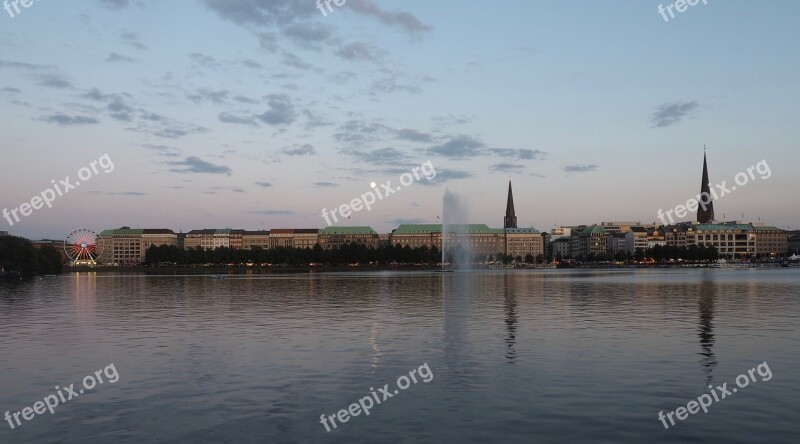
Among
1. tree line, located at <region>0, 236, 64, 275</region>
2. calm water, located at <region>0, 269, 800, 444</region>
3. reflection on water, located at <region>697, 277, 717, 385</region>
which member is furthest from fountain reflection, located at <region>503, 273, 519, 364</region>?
tree line, located at <region>0, 236, 64, 275</region>

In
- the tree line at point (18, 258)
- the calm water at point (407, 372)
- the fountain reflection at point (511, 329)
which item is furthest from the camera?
the tree line at point (18, 258)

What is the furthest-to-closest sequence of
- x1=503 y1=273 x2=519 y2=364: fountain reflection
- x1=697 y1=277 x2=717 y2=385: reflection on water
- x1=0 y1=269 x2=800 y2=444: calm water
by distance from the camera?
x1=503 y1=273 x2=519 y2=364: fountain reflection
x1=697 y1=277 x2=717 y2=385: reflection on water
x1=0 y1=269 x2=800 y2=444: calm water

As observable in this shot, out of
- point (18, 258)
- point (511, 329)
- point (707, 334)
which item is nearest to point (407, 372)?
point (511, 329)

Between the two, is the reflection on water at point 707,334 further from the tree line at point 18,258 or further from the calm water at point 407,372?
the tree line at point 18,258

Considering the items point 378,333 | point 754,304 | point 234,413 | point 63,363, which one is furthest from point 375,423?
point 754,304

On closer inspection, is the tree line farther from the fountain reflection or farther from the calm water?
the fountain reflection

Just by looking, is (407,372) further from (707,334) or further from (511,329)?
(707,334)

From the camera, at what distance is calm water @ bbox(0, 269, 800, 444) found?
14.9 meters

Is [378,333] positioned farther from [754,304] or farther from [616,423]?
[754,304]

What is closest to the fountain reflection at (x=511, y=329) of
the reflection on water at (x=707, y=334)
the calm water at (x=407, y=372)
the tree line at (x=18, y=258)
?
the calm water at (x=407, y=372)

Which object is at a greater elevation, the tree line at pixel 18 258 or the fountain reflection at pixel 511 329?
the tree line at pixel 18 258

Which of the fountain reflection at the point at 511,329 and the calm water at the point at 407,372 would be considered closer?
the calm water at the point at 407,372

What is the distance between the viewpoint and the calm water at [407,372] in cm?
1491

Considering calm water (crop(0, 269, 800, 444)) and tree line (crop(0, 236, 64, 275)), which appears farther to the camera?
tree line (crop(0, 236, 64, 275))
